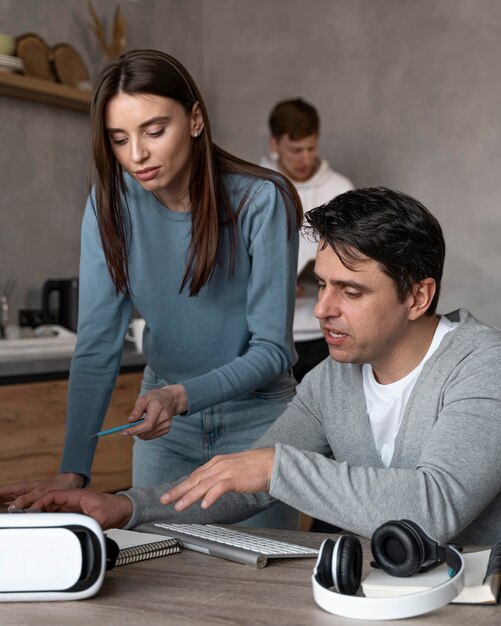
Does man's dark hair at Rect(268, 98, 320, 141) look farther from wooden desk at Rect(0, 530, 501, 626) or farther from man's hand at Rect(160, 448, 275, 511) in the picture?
wooden desk at Rect(0, 530, 501, 626)

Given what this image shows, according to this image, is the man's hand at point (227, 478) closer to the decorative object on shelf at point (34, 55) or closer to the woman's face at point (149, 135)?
the woman's face at point (149, 135)

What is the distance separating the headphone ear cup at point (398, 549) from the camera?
1.04 meters

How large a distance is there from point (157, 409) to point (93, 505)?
275mm

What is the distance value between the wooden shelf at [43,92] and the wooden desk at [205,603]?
271 centimetres

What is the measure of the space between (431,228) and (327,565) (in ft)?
2.24

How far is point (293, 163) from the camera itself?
3.69 m

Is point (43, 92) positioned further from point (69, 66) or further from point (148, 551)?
point (148, 551)

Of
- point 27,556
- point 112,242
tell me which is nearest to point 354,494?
point 27,556

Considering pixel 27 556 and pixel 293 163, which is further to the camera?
pixel 293 163

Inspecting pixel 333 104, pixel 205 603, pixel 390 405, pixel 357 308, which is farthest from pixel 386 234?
pixel 333 104

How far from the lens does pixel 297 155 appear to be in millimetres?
3670

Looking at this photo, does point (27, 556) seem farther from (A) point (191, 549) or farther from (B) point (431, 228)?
(B) point (431, 228)

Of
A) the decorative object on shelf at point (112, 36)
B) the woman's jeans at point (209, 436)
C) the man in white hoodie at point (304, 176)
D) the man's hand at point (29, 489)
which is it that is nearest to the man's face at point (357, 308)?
the woman's jeans at point (209, 436)

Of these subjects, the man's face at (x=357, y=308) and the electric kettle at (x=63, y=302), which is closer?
the man's face at (x=357, y=308)
